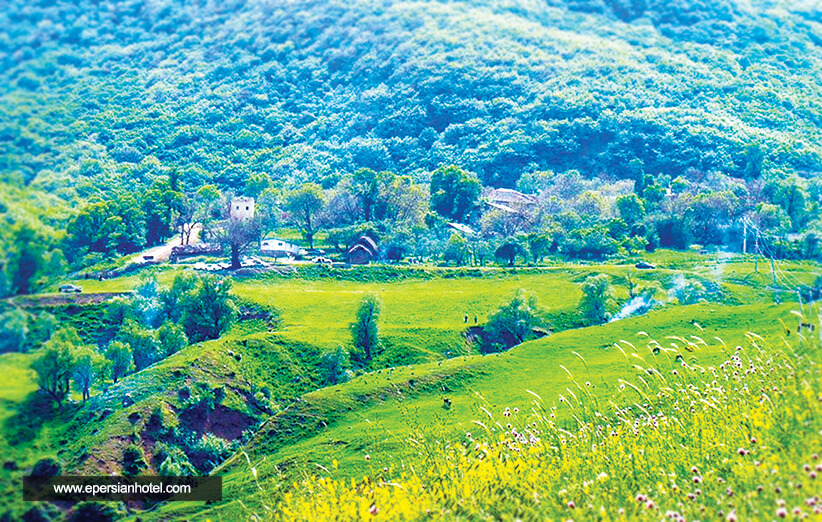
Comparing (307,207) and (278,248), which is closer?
(278,248)

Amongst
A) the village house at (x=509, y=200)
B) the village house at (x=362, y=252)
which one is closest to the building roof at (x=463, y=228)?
the village house at (x=509, y=200)

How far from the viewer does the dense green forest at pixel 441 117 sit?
92125mm

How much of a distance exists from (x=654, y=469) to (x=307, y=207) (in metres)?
86.2

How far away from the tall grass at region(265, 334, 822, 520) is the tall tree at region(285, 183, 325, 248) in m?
81.5

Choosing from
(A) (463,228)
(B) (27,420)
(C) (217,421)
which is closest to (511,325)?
(C) (217,421)

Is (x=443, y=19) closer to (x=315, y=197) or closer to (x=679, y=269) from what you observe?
(x=315, y=197)

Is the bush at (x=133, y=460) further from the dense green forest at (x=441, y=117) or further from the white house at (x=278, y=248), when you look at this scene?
the white house at (x=278, y=248)

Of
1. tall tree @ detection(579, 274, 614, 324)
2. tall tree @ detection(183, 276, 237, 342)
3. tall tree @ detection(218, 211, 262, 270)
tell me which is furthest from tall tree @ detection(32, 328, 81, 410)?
tall tree @ detection(218, 211, 262, 270)

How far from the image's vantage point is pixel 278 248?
90.3 metres

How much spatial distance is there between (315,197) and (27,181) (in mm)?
76308

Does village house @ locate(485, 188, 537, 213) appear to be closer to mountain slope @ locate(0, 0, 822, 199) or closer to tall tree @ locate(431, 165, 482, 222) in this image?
tall tree @ locate(431, 165, 482, 222)

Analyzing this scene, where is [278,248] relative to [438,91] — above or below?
below

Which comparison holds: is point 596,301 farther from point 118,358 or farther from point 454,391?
point 118,358

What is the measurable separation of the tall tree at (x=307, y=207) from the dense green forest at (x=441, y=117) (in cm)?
157
